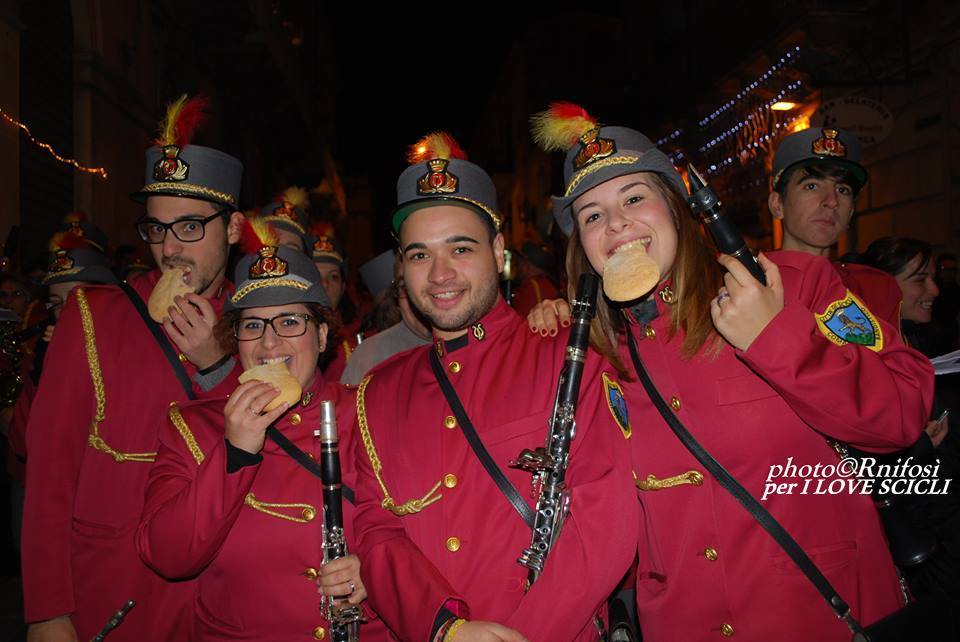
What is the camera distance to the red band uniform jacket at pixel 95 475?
10.5 ft

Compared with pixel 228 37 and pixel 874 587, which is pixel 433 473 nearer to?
pixel 874 587

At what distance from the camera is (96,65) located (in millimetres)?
10445

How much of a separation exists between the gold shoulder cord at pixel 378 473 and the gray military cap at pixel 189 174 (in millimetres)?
1513

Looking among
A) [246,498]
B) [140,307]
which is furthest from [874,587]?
[140,307]

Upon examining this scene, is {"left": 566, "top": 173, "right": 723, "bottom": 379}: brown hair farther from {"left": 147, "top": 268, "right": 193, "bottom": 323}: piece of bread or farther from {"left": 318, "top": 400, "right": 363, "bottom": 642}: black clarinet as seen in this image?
{"left": 147, "top": 268, "right": 193, "bottom": 323}: piece of bread

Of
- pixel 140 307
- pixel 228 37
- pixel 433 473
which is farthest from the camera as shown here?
pixel 228 37

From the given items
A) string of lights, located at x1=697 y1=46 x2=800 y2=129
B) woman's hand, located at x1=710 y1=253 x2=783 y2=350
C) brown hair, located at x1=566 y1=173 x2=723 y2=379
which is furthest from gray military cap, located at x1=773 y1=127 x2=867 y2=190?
string of lights, located at x1=697 y1=46 x2=800 y2=129

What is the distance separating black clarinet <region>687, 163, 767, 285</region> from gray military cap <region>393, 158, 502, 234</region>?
1.20m

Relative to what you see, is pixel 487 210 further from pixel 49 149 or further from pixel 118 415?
pixel 49 149

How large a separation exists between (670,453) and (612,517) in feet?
1.15

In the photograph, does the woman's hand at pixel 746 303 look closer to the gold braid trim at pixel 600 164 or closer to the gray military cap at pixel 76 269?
the gold braid trim at pixel 600 164

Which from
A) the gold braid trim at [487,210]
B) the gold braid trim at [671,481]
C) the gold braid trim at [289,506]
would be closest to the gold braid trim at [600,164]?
the gold braid trim at [487,210]

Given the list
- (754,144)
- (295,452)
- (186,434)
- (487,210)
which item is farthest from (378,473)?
(754,144)

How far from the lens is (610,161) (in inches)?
110
